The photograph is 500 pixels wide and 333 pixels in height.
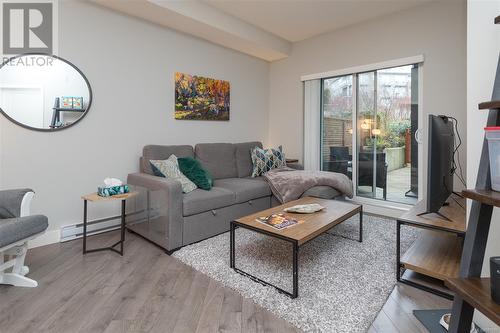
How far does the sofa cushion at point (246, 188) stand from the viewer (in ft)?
9.88

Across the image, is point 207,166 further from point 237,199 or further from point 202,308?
point 202,308

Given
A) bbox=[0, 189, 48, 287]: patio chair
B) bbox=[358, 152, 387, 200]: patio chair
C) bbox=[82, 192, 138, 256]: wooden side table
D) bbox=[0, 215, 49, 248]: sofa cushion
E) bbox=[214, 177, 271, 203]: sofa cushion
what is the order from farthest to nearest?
1. bbox=[358, 152, 387, 200]: patio chair
2. bbox=[214, 177, 271, 203]: sofa cushion
3. bbox=[82, 192, 138, 256]: wooden side table
4. bbox=[0, 189, 48, 287]: patio chair
5. bbox=[0, 215, 49, 248]: sofa cushion

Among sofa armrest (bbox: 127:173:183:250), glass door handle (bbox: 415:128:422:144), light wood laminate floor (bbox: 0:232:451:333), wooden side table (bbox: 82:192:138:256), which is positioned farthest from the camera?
glass door handle (bbox: 415:128:422:144)

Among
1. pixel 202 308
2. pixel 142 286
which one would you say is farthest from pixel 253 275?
pixel 142 286

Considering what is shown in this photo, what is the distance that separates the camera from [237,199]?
9.70 ft

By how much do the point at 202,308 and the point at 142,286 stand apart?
1.70 feet

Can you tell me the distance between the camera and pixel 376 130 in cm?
377

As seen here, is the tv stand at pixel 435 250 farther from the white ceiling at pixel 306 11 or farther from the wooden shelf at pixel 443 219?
the white ceiling at pixel 306 11

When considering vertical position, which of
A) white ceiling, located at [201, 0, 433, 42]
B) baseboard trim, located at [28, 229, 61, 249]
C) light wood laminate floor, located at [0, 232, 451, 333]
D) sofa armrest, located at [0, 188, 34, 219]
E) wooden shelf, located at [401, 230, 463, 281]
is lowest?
light wood laminate floor, located at [0, 232, 451, 333]

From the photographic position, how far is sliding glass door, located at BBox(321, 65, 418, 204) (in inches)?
137

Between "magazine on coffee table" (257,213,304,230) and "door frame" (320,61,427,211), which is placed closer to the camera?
A: "magazine on coffee table" (257,213,304,230)

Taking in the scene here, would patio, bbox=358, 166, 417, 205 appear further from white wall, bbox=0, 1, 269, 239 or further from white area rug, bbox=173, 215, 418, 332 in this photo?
white wall, bbox=0, 1, 269, 239

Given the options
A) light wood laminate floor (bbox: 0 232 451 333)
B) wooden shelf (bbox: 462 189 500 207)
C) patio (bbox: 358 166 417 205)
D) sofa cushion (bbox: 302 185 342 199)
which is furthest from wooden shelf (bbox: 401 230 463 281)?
patio (bbox: 358 166 417 205)

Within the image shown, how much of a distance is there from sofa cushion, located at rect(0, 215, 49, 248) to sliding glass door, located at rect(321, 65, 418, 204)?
369cm
